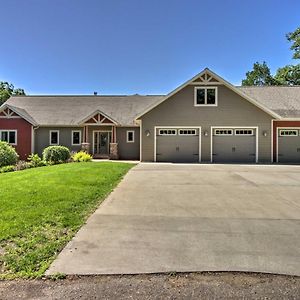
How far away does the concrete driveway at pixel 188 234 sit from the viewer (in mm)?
4070

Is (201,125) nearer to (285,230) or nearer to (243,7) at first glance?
(243,7)

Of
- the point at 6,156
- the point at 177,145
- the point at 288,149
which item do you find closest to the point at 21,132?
the point at 6,156

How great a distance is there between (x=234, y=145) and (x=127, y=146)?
8029mm

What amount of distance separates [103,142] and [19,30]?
34.2 ft

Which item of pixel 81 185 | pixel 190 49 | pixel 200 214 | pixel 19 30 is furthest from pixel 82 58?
pixel 200 214

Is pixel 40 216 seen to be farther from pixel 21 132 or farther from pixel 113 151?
pixel 21 132

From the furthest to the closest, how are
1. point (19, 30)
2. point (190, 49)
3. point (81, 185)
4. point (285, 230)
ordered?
1. point (190, 49)
2. point (19, 30)
3. point (81, 185)
4. point (285, 230)

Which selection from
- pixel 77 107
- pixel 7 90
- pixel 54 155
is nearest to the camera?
pixel 54 155

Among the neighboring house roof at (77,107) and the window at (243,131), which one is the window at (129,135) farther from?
the window at (243,131)

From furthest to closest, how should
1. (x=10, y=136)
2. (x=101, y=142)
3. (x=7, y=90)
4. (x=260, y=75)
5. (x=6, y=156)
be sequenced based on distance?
(x=260, y=75), (x=7, y=90), (x=101, y=142), (x=10, y=136), (x=6, y=156)

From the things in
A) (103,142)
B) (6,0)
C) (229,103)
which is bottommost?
(103,142)

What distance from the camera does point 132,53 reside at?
70.6 ft

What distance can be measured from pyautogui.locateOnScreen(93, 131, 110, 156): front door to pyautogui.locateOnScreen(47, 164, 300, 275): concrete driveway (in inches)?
604

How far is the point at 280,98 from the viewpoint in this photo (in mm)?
23781
